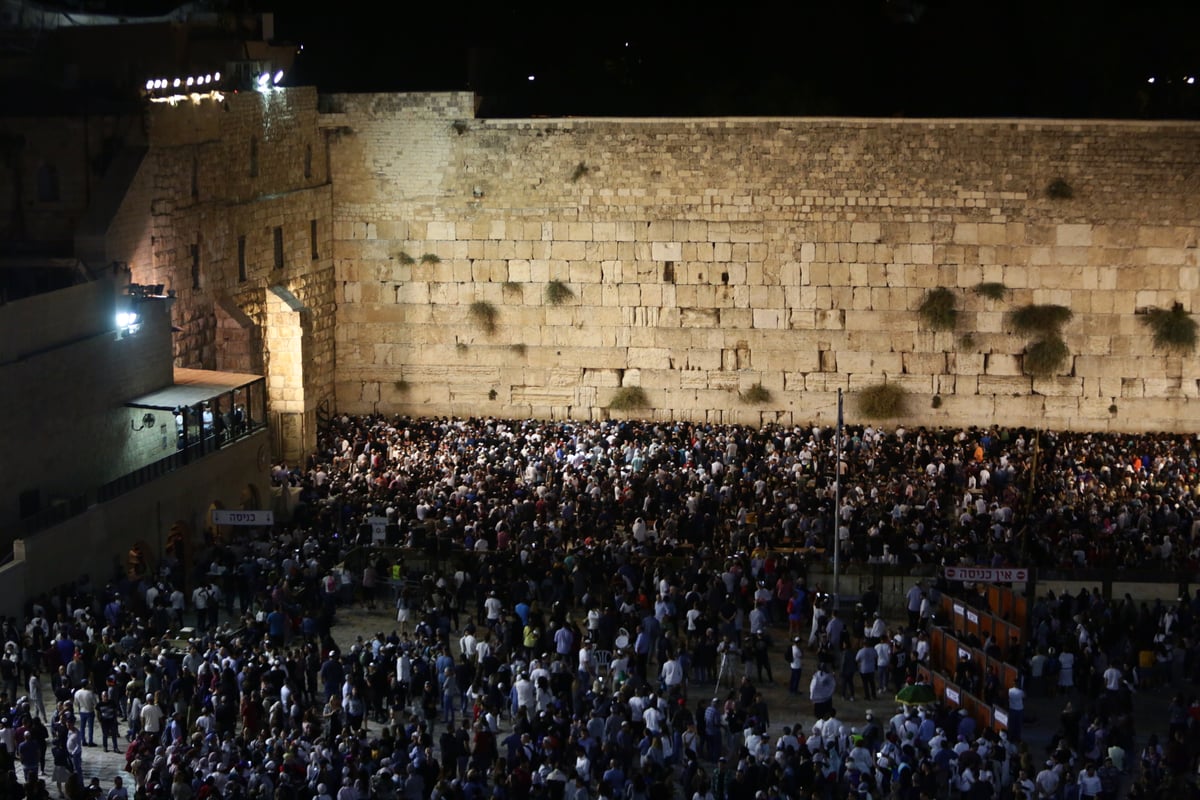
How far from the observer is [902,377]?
34.5m

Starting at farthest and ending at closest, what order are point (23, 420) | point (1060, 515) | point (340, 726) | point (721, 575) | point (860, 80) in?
point (860, 80)
point (1060, 515)
point (23, 420)
point (721, 575)
point (340, 726)

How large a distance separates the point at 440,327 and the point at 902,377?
27.4 feet

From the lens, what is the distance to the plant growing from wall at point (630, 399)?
1391 inches

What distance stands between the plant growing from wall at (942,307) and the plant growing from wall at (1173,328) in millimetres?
3178

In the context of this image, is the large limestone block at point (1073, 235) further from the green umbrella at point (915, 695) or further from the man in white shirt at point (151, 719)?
the man in white shirt at point (151, 719)

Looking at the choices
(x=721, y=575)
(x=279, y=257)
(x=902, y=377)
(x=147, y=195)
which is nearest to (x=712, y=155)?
(x=902, y=377)

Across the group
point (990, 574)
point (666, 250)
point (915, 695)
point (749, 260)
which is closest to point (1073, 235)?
point (749, 260)

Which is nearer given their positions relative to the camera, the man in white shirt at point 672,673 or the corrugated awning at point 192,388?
the man in white shirt at point 672,673

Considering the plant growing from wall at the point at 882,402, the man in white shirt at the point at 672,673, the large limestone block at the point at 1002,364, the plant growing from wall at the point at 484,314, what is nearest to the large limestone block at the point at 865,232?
the plant growing from wall at the point at 882,402

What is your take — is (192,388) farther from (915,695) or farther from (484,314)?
(915,695)

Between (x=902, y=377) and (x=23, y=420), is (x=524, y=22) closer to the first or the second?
(x=902, y=377)

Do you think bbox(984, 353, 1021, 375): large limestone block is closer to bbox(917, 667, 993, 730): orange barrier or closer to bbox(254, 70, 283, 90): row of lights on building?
bbox(254, 70, 283, 90): row of lights on building

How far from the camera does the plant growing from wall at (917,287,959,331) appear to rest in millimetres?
34062

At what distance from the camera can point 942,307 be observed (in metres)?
34.1
